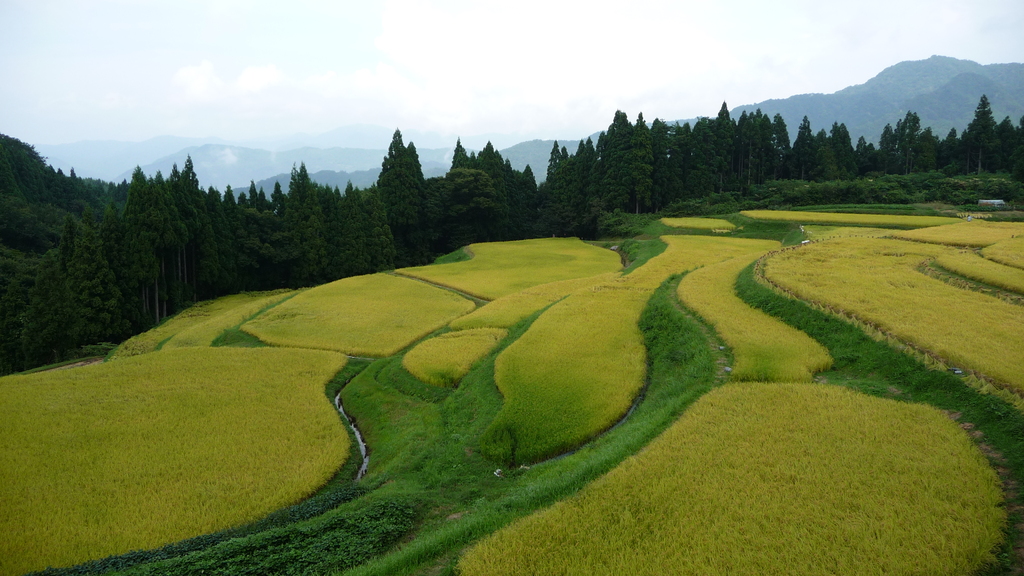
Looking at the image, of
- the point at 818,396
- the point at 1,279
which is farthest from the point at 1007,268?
the point at 1,279

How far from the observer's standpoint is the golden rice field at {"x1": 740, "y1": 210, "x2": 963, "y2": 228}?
33938 millimetres

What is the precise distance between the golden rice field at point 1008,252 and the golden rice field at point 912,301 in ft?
4.78

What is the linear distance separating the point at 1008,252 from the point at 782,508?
20.3 metres

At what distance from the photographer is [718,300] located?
17344 millimetres

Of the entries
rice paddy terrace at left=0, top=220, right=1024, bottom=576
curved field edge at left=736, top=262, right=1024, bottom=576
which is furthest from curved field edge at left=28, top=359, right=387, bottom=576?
curved field edge at left=736, top=262, right=1024, bottom=576

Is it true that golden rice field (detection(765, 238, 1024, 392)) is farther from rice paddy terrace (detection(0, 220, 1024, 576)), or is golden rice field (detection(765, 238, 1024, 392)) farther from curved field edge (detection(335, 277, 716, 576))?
curved field edge (detection(335, 277, 716, 576))

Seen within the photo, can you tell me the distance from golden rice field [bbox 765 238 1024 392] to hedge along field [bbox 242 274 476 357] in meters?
14.1

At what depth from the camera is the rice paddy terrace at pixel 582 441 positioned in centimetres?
609

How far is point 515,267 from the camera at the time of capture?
36094mm

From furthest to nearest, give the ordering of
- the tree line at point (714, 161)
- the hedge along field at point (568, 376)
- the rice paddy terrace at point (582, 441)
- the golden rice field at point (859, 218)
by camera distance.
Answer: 1. the tree line at point (714, 161)
2. the golden rice field at point (859, 218)
3. the hedge along field at point (568, 376)
4. the rice paddy terrace at point (582, 441)

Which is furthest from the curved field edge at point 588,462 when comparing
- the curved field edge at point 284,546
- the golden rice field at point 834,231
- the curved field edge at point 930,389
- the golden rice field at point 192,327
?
the golden rice field at point 834,231

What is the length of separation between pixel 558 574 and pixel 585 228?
53.4 meters

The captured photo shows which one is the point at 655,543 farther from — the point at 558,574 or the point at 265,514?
the point at 265,514

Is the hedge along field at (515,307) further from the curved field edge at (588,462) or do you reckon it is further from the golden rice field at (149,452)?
the golden rice field at (149,452)
